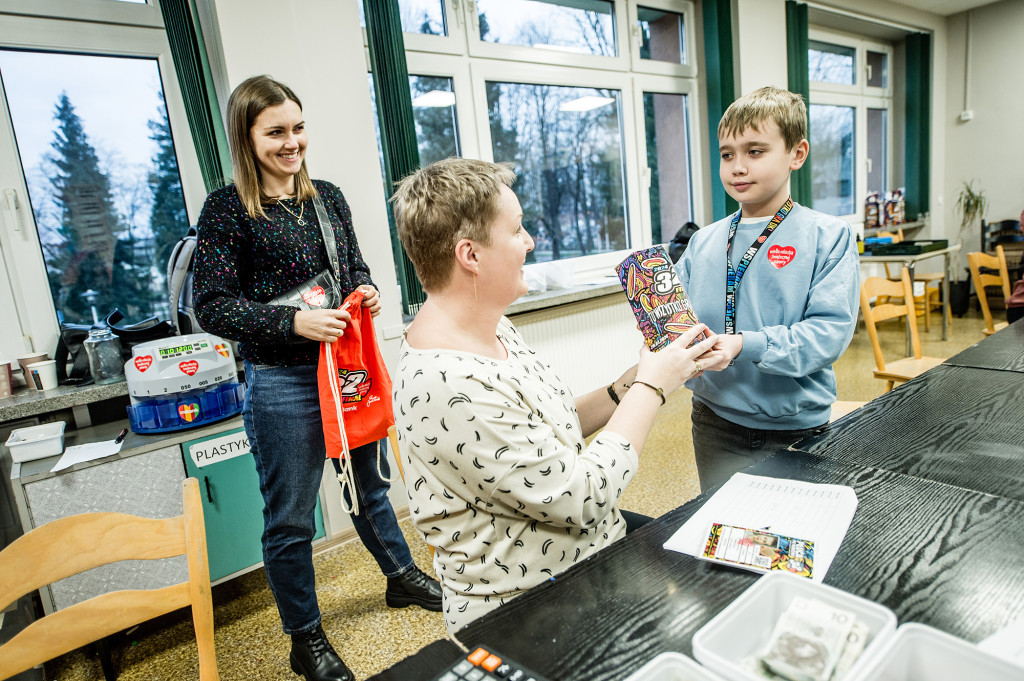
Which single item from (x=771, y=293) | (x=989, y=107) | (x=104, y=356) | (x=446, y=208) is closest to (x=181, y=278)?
(x=104, y=356)

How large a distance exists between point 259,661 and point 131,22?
2.46 m

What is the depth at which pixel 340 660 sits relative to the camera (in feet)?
5.56

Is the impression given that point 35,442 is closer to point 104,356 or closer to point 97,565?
point 104,356

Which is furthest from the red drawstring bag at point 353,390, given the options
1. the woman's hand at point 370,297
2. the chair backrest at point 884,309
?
the chair backrest at point 884,309

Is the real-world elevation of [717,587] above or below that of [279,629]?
above

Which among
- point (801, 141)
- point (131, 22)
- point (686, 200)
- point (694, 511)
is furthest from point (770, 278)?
point (686, 200)

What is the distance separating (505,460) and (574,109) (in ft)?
11.5

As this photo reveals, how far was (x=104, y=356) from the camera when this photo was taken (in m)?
2.15

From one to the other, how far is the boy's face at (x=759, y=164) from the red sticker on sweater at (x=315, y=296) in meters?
1.11

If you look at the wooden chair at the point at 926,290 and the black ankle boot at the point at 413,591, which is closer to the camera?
the black ankle boot at the point at 413,591

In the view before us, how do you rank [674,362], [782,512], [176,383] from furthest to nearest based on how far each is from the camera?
[176,383] → [674,362] → [782,512]

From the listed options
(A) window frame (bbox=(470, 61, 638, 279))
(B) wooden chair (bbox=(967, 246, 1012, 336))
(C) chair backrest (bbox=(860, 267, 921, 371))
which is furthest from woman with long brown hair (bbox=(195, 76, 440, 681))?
(B) wooden chair (bbox=(967, 246, 1012, 336))

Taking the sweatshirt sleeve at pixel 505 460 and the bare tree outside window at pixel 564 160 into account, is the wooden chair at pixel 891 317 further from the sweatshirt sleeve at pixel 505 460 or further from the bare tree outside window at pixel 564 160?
the sweatshirt sleeve at pixel 505 460

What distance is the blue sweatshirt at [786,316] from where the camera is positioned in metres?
1.26
